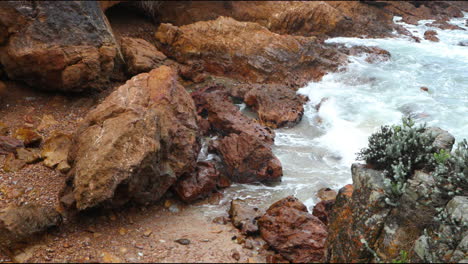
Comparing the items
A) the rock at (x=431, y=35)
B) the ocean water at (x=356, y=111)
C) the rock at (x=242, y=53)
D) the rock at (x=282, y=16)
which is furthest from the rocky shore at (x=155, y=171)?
the rock at (x=431, y=35)

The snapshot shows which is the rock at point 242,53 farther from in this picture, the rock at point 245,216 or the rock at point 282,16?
the rock at point 245,216

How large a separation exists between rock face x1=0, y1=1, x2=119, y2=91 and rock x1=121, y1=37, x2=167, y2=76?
1.05 meters

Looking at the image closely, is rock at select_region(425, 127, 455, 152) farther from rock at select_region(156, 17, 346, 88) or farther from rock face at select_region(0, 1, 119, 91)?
rock face at select_region(0, 1, 119, 91)

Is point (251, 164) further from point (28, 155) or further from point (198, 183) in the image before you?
point (28, 155)

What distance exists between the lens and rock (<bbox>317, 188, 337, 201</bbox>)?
6.10m

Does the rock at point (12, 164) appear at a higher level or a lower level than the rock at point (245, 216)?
higher

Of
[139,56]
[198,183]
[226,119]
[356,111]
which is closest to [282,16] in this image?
[356,111]

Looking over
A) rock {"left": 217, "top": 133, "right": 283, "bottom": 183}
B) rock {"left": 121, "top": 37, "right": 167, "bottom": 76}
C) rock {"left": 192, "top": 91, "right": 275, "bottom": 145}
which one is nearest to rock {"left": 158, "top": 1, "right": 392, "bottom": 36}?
rock {"left": 121, "top": 37, "right": 167, "bottom": 76}

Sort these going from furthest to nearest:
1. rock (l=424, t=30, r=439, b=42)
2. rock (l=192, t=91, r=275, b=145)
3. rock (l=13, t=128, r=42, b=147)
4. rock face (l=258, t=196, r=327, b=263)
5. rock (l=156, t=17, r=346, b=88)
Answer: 1. rock (l=424, t=30, r=439, b=42)
2. rock (l=156, t=17, r=346, b=88)
3. rock (l=192, t=91, r=275, b=145)
4. rock (l=13, t=128, r=42, b=147)
5. rock face (l=258, t=196, r=327, b=263)

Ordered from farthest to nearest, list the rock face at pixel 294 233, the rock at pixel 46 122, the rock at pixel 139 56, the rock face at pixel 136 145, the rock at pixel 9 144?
the rock at pixel 139 56 → the rock at pixel 46 122 → the rock at pixel 9 144 → the rock face at pixel 136 145 → the rock face at pixel 294 233

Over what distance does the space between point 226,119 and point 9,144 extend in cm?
426

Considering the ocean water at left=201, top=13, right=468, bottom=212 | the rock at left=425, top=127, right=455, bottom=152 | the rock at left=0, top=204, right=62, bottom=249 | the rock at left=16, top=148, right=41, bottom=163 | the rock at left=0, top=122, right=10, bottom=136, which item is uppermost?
the rock at left=425, top=127, right=455, bottom=152

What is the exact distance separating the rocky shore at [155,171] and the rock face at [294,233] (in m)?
0.02

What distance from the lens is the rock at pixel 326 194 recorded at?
6098mm
